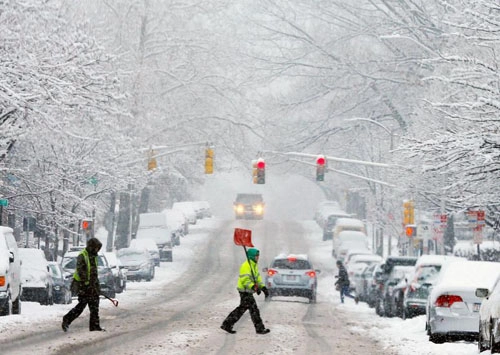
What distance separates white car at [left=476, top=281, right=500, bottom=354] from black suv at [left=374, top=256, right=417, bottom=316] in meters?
Answer: 14.7

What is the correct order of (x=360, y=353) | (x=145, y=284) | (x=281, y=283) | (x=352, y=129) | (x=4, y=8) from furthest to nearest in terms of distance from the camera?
(x=352, y=129) → (x=145, y=284) → (x=281, y=283) → (x=4, y=8) → (x=360, y=353)

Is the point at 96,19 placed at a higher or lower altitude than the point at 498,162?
higher

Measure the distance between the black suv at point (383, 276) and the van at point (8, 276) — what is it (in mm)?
10318

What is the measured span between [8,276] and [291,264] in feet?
54.7

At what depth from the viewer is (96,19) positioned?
2111 inches

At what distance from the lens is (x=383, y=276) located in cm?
3362

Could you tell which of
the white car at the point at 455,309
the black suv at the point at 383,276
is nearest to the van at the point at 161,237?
the black suv at the point at 383,276

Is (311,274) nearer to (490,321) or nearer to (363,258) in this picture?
(363,258)

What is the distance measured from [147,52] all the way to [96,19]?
8.14 m

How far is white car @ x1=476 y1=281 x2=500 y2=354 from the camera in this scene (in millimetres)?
15102

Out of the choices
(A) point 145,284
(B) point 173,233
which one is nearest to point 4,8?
(A) point 145,284

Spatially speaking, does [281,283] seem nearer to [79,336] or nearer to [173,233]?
[79,336]

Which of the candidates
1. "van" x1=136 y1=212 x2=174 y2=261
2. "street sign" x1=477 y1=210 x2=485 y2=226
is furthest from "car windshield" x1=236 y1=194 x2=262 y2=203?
"street sign" x1=477 y1=210 x2=485 y2=226

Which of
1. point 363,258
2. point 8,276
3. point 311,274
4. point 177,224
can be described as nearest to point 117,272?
point 311,274
